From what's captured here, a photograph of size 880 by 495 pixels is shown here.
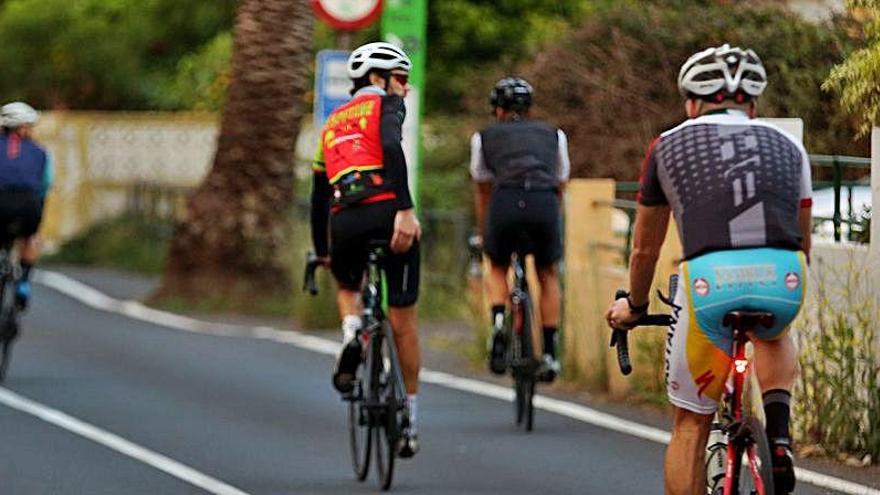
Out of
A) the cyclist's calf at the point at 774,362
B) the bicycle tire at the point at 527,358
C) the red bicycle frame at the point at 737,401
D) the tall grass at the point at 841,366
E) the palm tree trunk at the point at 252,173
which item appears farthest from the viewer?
the palm tree trunk at the point at 252,173

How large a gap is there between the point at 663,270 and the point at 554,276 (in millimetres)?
708

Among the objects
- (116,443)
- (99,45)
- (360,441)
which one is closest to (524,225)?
(116,443)

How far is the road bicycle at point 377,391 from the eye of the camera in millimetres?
11453

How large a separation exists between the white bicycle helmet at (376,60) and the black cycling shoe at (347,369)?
1.27 meters

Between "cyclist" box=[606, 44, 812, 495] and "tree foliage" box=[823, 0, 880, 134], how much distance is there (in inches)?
148

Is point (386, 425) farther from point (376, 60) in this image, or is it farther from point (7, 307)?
point (7, 307)

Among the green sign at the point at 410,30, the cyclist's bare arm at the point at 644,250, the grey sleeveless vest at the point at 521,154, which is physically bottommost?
the cyclist's bare arm at the point at 644,250

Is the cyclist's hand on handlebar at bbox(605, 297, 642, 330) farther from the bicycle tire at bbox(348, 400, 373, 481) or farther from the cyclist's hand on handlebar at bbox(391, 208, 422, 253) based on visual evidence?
the bicycle tire at bbox(348, 400, 373, 481)

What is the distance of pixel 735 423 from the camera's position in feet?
26.0

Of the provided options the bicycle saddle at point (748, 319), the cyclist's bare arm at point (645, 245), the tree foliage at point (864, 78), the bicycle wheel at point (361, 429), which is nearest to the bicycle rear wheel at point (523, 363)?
the bicycle wheel at point (361, 429)

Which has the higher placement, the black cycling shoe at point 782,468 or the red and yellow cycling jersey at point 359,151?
the red and yellow cycling jersey at point 359,151

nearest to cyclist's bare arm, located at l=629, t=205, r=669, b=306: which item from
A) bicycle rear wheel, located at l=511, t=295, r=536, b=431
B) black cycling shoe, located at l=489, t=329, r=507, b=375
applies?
bicycle rear wheel, located at l=511, t=295, r=536, b=431

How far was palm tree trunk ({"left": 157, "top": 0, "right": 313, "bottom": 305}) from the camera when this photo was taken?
79.7ft

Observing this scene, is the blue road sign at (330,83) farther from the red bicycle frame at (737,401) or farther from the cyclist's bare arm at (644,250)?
the red bicycle frame at (737,401)
